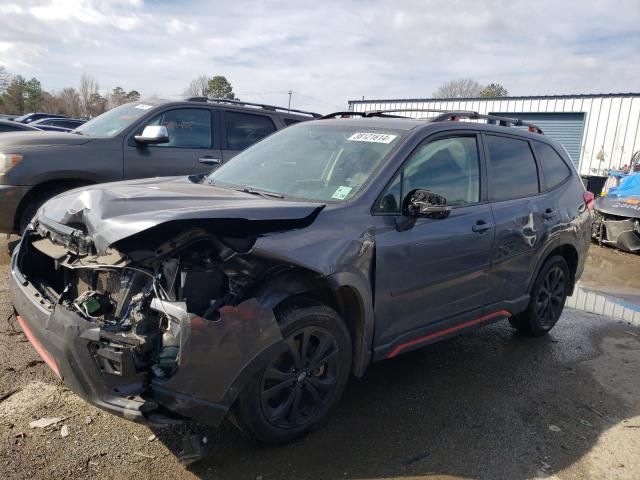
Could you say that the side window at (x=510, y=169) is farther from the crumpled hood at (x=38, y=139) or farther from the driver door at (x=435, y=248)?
the crumpled hood at (x=38, y=139)

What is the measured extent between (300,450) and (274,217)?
1.32 meters

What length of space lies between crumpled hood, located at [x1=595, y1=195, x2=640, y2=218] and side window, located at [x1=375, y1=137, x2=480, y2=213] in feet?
21.8

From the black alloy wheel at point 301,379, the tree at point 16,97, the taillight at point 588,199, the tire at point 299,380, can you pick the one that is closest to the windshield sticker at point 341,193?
the tire at point 299,380

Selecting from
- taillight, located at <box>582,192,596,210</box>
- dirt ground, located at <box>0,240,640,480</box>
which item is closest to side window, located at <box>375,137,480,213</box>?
dirt ground, located at <box>0,240,640,480</box>

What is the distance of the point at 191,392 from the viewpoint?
242 centimetres

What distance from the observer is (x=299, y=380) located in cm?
292

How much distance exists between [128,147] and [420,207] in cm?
428

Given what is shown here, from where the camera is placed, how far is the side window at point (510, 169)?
4145 mm

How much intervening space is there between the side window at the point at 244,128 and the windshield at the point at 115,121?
3.50 feet

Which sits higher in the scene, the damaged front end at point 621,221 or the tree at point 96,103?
the tree at point 96,103

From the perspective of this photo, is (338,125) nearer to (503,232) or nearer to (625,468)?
(503,232)

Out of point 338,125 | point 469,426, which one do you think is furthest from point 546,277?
point 338,125

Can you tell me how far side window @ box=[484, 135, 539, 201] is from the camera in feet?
13.6

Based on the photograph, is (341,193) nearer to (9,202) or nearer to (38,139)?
(9,202)
